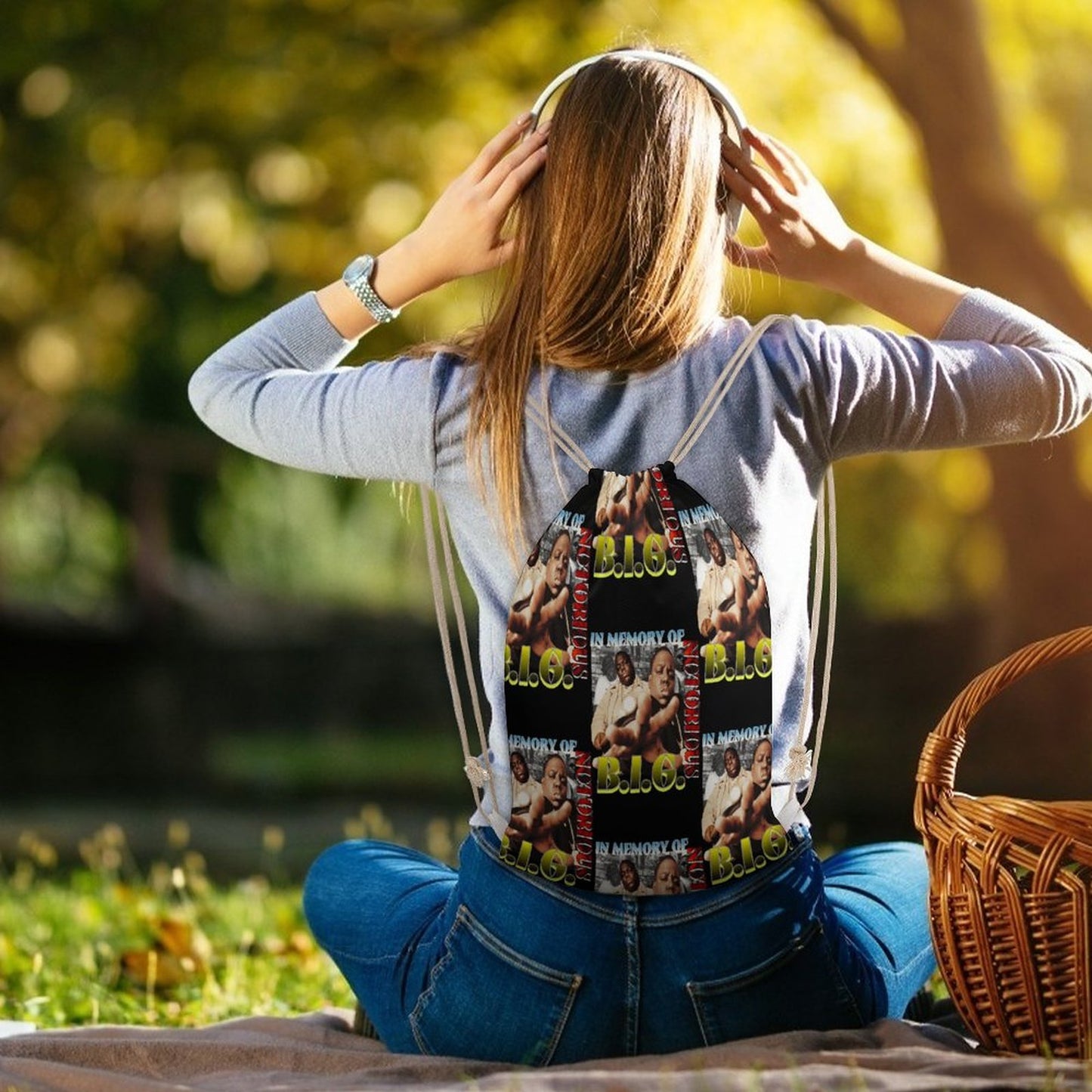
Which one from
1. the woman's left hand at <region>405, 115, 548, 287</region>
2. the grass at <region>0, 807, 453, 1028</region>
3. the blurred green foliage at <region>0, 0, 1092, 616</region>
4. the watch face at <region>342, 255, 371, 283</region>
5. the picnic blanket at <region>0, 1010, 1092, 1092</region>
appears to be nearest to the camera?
the picnic blanket at <region>0, 1010, 1092, 1092</region>

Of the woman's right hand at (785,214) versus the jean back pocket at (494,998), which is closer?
the jean back pocket at (494,998)

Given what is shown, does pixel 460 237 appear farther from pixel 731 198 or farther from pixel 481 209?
pixel 731 198

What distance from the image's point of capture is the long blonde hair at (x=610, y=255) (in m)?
2.00

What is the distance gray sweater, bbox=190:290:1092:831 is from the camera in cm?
201

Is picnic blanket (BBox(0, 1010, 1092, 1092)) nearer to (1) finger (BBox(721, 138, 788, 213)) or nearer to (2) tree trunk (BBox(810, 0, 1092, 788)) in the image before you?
(1) finger (BBox(721, 138, 788, 213))

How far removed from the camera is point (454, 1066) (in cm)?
207

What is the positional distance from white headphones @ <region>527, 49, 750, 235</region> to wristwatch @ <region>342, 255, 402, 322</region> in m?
0.32

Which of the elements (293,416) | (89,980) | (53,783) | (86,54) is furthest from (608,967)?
(53,783)

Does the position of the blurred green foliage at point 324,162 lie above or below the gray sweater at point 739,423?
above

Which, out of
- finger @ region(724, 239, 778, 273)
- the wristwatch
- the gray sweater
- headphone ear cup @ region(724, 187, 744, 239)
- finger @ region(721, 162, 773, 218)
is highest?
finger @ region(721, 162, 773, 218)

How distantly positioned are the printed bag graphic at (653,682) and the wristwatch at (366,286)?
1.55 feet

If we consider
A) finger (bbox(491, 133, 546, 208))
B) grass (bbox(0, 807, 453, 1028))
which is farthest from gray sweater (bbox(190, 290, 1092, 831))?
grass (bbox(0, 807, 453, 1028))

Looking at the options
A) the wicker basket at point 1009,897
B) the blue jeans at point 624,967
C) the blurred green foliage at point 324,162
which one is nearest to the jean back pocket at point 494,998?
the blue jeans at point 624,967

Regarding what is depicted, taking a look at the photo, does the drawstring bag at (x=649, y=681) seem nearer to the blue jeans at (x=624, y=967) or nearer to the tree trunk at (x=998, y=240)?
the blue jeans at (x=624, y=967)
